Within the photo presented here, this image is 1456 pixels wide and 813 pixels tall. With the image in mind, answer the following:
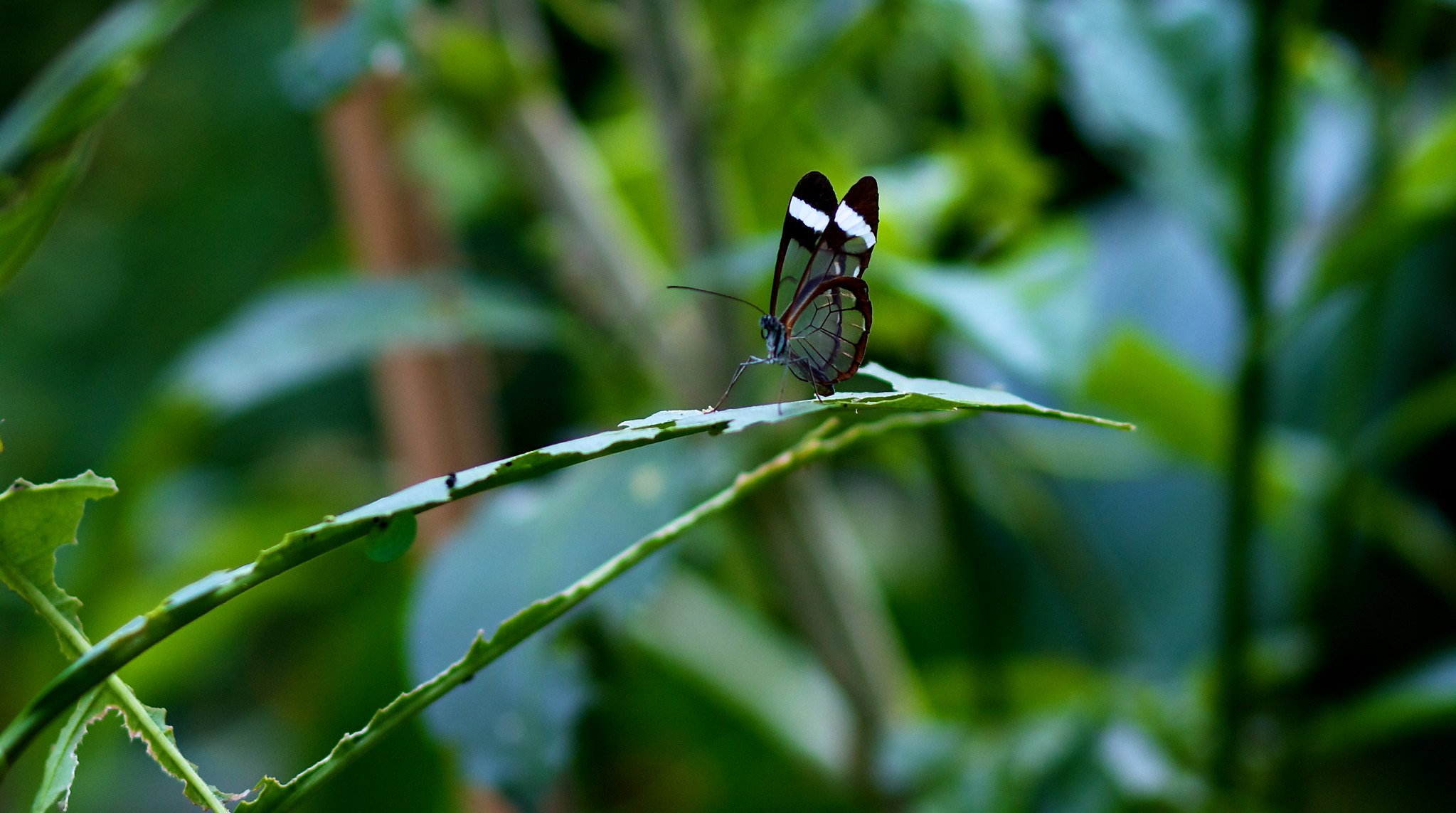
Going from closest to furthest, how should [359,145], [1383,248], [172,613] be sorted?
1. [172,613]
2. [1383,248]
3. [359,145]

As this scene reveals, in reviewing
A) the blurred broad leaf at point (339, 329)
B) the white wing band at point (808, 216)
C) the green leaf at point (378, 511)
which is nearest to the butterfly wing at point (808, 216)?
the white wing band at point (808, 216)

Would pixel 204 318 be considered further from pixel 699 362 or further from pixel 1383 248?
pixel 1383 248

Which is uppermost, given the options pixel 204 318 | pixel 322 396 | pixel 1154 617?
pixel 204 318

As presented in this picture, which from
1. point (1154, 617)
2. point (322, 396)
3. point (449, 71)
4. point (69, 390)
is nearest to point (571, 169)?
point (449, 71)

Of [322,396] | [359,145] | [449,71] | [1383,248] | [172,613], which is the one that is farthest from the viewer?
[322,396]

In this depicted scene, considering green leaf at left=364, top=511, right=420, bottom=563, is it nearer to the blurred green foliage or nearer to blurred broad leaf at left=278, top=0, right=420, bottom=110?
the blurred green foliage

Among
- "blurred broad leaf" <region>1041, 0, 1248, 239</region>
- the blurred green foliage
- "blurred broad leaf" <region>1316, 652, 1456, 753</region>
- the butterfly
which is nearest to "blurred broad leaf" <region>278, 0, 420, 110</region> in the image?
the blurred green foliage

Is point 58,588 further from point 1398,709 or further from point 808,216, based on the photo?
point 1398,709
